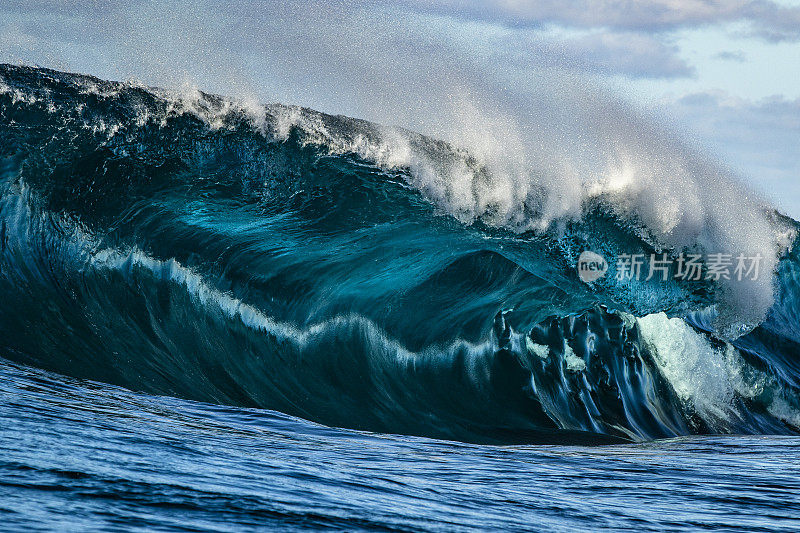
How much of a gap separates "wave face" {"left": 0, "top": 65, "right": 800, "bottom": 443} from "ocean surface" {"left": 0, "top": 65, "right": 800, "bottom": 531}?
22mm

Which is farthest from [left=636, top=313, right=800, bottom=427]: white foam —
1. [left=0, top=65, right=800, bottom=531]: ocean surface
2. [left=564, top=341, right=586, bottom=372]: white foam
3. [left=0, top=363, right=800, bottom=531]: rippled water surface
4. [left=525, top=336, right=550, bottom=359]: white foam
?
[left=0, top=363, right=800, bottom=531]: rippled water surface

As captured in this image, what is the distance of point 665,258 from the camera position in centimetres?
852

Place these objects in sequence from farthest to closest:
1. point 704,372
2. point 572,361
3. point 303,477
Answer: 1. point 704,372
2. point 572,361
3. point 303,477

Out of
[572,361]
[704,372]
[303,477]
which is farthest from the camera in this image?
[704,372]

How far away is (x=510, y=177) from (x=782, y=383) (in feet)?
12.7

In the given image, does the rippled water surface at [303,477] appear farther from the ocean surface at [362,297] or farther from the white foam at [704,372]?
the white foam at [704,372]

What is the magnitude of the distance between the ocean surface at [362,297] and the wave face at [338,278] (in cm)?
2

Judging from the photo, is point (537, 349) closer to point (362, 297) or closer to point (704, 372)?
point (362, 297)

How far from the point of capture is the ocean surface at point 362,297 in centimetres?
523

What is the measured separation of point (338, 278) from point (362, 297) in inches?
11.4

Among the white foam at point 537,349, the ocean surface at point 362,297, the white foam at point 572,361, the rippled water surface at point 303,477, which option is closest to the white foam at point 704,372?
the ocean surface at point 362,297

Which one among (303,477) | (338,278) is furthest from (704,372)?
(303,477)

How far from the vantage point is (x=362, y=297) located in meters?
7.42

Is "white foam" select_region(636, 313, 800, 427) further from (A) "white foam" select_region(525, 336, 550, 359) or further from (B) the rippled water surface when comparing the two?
(B) the rippled water surface
